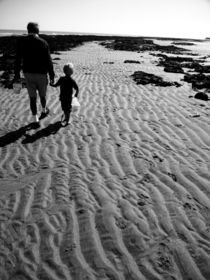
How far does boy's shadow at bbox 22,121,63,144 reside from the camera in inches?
220

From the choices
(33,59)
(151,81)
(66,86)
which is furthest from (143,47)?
(33,59)

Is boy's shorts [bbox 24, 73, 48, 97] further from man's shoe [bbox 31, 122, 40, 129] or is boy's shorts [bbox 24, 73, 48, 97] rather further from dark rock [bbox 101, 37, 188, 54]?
dark rock [bbox 101, 37, 188, 54]

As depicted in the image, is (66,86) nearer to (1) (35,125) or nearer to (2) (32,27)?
(1) (35,125)

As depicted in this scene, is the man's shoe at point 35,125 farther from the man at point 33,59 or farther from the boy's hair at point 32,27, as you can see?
the boy's hair at point 32,27

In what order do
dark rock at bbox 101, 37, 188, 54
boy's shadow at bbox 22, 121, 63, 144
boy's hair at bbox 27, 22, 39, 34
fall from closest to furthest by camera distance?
boy's hair at bbox 27, 22, 39, 34 → boy's shadow at bbox 22, 121, 63, 144 → dark rock at bbox 101, 37, 188, 54

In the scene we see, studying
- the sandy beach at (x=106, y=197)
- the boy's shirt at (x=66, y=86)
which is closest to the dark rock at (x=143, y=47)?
the boy's shirt at (x=66, y=86)

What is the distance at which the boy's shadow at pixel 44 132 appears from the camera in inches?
220

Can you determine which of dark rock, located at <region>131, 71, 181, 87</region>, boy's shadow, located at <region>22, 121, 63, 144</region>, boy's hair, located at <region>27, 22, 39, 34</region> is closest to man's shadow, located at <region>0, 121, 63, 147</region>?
boy's shadow, located at <region>22, 121, 63, 144</region>

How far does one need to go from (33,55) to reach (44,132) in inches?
62.0

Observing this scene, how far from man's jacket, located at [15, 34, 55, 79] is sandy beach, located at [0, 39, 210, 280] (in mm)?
1281

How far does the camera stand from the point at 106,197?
3.75 metres

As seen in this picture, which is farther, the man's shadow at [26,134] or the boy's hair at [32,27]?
the man's shadow at [26,134]

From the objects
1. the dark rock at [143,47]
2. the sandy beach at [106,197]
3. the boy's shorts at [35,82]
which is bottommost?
the sandy beach at [106,197]

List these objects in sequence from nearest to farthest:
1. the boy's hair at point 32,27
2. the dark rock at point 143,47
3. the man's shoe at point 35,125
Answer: the boy's hair at point 32,27 < the man's shoe at point 35,125 < the dark rock at point 143,47
